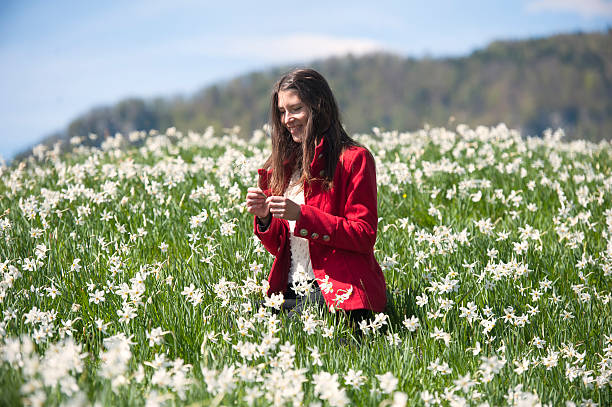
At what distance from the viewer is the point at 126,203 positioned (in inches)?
215

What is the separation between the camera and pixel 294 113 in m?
3.74

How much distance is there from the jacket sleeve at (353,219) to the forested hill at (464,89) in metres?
111

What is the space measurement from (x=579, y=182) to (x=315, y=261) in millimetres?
4897

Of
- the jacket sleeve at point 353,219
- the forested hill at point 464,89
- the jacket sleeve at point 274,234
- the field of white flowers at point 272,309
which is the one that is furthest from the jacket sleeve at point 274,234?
the forested hill at point 464,89

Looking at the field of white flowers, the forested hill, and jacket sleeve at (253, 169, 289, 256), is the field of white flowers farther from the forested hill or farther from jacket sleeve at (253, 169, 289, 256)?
the forested hill

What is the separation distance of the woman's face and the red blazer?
0.20 metres

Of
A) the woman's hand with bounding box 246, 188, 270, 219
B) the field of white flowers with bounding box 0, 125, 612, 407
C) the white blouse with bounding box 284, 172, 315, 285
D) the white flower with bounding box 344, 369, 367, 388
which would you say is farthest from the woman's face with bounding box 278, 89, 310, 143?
the white flower with bounding box 344, 369, 367, 388

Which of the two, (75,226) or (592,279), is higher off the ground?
(75,226)

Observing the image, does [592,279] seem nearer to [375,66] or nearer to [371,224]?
[371,224]

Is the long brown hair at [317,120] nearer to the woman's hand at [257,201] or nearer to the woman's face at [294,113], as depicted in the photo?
the woman's face at [294,113]

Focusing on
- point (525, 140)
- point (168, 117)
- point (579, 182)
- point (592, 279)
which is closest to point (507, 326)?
point (592, 279)

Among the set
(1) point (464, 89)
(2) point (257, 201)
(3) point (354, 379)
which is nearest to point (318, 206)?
(2) point (257, 201)

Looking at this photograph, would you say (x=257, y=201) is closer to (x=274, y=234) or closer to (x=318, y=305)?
(x=274, y=234)

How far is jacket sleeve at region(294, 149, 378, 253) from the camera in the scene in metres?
3.37
